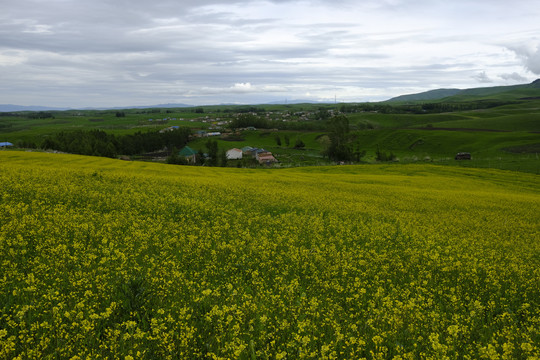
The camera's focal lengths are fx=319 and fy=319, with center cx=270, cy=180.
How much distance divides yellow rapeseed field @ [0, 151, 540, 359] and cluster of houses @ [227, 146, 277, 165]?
303ft

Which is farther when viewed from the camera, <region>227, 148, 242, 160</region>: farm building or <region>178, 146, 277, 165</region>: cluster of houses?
<region>227, 148, 242, 160</region>: farm building

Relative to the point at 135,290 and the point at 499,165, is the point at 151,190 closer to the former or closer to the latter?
the point at 135,290

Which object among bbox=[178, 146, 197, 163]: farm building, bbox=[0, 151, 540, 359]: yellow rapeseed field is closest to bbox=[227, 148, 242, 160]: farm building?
bbox=[178, 146, 197, 163]: farm building

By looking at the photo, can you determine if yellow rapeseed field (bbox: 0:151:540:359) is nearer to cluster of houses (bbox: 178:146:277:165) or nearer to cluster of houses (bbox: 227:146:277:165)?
cluster of houses (bbox: 227:146:277:165)

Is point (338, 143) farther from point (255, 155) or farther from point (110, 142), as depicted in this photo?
point (110, 142)

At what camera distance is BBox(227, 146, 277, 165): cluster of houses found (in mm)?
111250

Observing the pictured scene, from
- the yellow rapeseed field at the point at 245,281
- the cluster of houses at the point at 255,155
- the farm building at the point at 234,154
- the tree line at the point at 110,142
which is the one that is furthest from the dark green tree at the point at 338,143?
the yellow rapeseed field at the point at 245,281

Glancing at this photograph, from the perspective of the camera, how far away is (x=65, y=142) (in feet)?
374

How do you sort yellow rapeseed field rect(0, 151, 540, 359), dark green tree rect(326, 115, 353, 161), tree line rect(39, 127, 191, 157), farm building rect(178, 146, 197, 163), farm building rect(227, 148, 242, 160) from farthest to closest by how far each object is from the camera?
1. farm building rect(227, 148, 242, 160)
2. farm building rect(178, 146, 197, 163)
3. tree line rect(39, 127, 191, 157)
4. dark green tree rect(326, 115, 353, 161)
5. yellow rapeseed field rect(0, 151, 540, 359)

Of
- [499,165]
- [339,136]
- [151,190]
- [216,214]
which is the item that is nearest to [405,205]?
[216,214]

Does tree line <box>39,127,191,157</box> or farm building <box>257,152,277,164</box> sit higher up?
tree line <box>39,127,191,157</box>

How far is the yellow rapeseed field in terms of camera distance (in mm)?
5383

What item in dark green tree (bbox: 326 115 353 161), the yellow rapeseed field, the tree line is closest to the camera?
the yellow rapeseed field

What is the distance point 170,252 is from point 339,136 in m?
107
